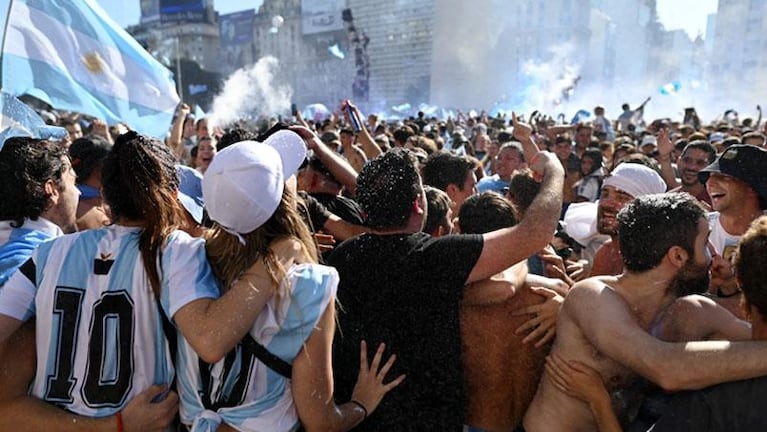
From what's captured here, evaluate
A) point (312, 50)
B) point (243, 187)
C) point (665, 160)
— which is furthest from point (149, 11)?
point (243, 187)

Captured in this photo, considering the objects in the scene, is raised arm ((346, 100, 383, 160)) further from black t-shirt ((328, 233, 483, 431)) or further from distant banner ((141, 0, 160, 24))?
distant banner ((141, 0, 160, 24))

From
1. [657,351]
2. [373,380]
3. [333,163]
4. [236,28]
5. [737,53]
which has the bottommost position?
[373,380]

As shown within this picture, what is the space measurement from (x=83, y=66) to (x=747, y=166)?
13.2ft

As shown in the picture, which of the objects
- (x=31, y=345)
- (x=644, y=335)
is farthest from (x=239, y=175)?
(x=644, y=335)

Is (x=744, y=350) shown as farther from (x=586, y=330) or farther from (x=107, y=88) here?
(x=107, y=88)

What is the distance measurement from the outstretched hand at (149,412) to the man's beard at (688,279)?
164cm

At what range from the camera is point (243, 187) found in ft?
5.20

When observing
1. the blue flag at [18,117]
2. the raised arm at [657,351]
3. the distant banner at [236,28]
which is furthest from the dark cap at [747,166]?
the distant banner at [236,28]

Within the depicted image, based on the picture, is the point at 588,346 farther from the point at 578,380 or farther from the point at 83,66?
the point at 83,66

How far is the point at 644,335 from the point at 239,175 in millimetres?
1264

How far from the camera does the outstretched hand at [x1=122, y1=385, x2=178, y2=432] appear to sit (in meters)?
1.68

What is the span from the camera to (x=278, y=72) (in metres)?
58.4

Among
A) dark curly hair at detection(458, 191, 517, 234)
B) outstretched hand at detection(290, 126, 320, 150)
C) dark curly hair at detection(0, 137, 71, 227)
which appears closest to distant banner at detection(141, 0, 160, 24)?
outstretched hand at detection(290, 126, 320, 150)

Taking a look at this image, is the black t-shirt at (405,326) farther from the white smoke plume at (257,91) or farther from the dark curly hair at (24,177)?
the white smoke plume at (257,91)
